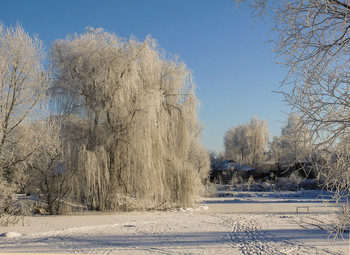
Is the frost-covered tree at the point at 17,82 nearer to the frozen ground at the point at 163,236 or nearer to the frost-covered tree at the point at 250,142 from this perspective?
the frozen ground at the point at 163,236

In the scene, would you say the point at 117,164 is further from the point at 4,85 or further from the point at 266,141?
the point at 266,141

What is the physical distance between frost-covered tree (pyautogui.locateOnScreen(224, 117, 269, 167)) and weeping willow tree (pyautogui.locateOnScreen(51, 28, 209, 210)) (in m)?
38.0

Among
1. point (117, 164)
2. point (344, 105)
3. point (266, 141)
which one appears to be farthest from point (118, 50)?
point (266, 141)

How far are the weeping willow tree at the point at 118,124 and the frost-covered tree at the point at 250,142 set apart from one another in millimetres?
37963

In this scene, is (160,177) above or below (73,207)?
above

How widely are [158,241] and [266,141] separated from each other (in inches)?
1986

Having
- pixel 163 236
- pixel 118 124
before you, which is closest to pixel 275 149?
pixel 118 124

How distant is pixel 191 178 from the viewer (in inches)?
673

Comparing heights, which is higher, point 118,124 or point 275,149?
point 275,149

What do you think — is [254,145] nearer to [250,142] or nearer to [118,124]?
[250,142]

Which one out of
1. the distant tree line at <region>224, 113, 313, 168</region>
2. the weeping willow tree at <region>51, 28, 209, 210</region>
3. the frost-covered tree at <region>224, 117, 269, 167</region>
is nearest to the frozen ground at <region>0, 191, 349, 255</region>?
the weeping willow tree at <region>51, 28, 209, 210</region>

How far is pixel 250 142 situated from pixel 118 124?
142 ft

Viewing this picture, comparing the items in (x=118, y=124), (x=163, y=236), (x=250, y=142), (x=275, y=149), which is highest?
(x=250, y=142)

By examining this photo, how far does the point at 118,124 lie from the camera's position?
15.8 meters
